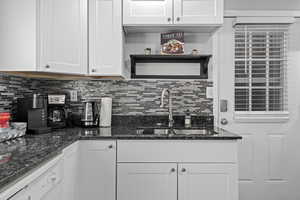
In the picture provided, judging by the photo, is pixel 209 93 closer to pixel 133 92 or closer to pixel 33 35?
pixel 133 92

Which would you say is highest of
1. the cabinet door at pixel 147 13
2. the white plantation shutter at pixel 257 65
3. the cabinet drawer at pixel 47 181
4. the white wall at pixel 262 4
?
the white wall at pixel 262 4

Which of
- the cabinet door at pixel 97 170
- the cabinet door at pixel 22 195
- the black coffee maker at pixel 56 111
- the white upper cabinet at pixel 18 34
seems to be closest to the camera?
the cabinet door at pixel 22 195

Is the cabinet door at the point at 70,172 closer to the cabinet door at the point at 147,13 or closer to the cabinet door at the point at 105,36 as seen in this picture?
the cabinet door at the point at 105,36

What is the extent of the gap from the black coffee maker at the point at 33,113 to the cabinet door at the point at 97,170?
389 mm

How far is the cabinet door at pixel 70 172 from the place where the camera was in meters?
1.63

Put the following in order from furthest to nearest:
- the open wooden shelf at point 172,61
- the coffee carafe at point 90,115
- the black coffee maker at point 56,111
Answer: the open wooden shelf at point 172,61, the coffee carafe at point 90,115, the black coffee maker at point 56,111

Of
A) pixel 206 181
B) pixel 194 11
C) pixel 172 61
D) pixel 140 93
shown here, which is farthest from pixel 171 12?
pixel 206 181

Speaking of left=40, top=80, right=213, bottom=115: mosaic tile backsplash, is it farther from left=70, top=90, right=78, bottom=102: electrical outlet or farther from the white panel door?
the white panel door

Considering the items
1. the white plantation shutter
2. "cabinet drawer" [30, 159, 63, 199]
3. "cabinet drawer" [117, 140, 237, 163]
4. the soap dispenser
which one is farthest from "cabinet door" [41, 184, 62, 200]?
the white plantation shutter

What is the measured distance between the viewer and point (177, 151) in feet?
6.28

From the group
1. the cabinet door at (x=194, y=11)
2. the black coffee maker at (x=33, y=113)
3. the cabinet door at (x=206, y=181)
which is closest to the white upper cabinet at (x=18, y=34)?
the black coffee maker at (x=33, y=113)

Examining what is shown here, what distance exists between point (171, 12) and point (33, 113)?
4.86 ft

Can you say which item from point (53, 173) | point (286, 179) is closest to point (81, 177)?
point (53, 173)

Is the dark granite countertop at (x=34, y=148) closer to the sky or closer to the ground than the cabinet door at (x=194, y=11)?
closer to the ground
